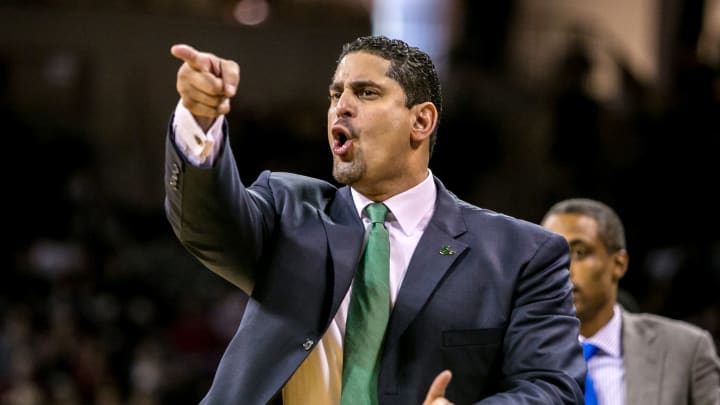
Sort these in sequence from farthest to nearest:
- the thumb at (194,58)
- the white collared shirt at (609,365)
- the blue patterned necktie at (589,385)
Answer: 1. the white collared shirt at (609,365)
2. the blue patterned necktie at (589,385)
3. the thumb at (194,58)

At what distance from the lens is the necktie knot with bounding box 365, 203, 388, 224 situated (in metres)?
2.67

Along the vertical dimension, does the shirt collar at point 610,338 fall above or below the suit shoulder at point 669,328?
below

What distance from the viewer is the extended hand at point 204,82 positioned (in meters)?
2.17

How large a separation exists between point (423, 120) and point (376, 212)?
0.86ft

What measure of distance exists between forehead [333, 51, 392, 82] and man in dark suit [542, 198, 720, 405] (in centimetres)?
146

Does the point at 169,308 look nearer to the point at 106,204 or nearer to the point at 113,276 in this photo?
the point at 113,276

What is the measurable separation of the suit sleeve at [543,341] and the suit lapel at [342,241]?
0.39 metres

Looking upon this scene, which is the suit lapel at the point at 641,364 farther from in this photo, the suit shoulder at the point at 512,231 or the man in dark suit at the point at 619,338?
the suit shoulder at the point at 512,231

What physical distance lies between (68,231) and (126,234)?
49cm

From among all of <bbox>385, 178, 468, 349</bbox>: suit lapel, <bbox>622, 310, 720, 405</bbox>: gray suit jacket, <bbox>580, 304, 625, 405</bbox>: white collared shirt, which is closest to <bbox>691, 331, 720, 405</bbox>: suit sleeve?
<bbox>622, 310, 720, 405</bbox>: gray suit jacket

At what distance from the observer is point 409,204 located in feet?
8.92

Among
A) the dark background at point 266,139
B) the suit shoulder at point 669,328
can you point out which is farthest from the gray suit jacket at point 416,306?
the dark background at point 266,139

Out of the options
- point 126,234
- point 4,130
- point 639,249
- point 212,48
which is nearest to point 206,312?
point 126,234

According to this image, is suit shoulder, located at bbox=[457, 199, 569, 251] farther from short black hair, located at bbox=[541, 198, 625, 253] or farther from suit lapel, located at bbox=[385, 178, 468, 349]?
short black hair, located at bbox=[541, 198, 625, 253]
